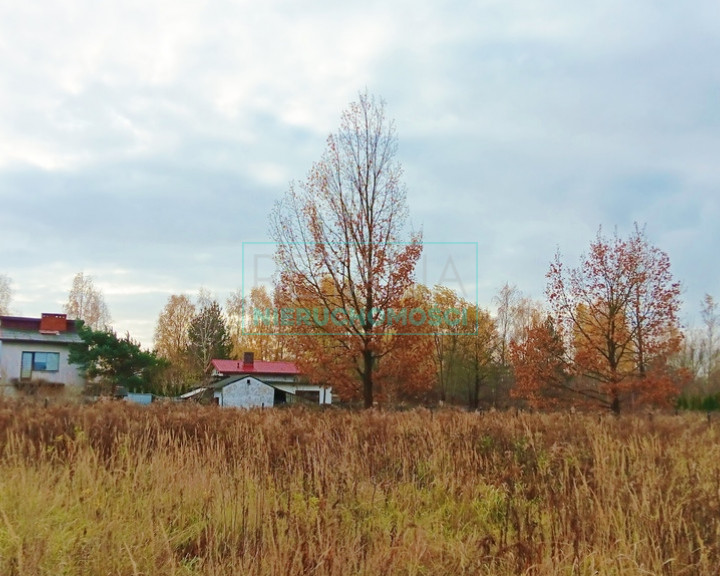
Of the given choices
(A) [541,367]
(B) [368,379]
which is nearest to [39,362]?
(B) [368,379]

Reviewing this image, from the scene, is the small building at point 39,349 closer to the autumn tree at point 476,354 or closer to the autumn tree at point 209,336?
the autumn tree at point 209,336

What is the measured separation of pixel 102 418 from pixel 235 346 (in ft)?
161

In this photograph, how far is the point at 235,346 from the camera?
5653cm

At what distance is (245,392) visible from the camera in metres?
39.3

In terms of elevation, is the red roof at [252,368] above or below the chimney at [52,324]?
below

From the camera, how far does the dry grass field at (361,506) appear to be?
11.8 feet

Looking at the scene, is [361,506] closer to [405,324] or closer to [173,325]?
[405,324]

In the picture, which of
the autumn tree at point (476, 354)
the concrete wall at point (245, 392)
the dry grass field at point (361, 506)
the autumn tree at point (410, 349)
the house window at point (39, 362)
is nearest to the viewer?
the dry grass field at point (361, 506)

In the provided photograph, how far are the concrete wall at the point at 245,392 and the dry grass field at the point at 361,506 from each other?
31.9 metres

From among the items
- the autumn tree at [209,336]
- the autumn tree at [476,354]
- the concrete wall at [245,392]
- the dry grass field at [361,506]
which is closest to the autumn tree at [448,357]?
the autumn tree at [476,354]

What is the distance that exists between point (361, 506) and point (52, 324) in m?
43.2

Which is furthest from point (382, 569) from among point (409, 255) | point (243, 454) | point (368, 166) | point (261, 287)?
point (261, 287)

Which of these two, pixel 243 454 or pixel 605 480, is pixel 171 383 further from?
pixel 605 480

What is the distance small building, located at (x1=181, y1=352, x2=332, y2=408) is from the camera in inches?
1534
